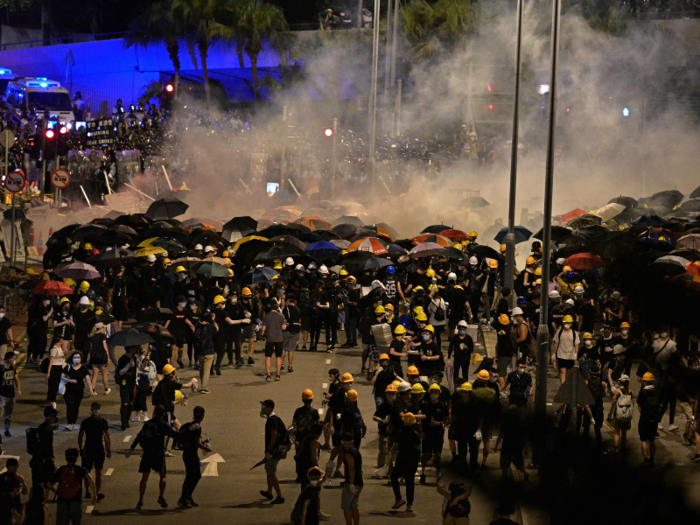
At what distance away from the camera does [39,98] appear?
50281mm

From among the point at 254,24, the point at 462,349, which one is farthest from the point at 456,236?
the point at 254,24

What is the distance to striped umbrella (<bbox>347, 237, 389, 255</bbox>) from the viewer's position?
22047mm

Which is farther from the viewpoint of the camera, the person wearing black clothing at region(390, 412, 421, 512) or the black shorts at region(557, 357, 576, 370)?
the black shorts at region(557, 357, 576, 370)

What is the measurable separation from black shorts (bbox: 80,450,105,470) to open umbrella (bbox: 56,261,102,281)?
366 inches

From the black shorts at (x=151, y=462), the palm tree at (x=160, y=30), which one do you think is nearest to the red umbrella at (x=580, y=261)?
the black shorts at (x=151, y=462)

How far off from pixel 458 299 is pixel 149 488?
8.67 meters

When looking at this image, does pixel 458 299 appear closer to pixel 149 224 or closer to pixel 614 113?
pixel 149 224

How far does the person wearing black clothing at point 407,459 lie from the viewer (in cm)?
1101

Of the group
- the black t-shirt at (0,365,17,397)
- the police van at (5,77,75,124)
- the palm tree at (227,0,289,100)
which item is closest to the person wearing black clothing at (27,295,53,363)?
the black t-shirt at (0,365,17,397)

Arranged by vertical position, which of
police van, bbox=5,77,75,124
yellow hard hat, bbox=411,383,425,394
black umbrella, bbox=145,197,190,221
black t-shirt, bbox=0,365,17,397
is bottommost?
black t-shirt, bbox=0,365,17,397

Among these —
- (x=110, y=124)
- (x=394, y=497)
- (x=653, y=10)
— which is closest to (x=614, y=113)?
(x=653, y=10)

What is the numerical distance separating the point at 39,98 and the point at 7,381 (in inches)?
1545

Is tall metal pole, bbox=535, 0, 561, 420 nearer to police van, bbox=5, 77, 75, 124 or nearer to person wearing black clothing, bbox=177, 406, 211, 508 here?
person wearing black clothing, bbox=177, 406, 211, 508

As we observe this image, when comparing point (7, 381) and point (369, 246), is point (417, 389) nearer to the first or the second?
point (7, 381)
